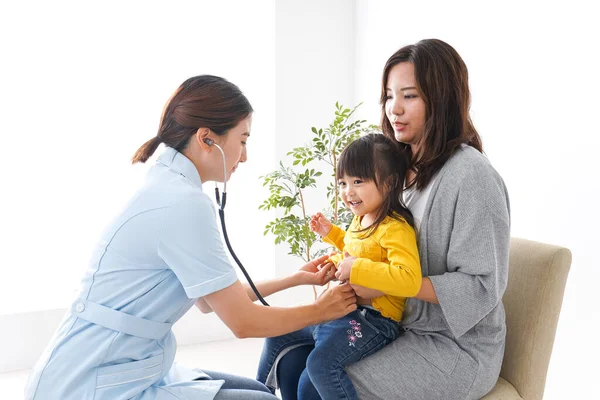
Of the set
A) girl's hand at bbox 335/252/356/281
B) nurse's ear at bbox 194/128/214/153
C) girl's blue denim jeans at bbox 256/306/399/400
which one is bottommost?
girl's blue denim jeans at bbox 256/306/399/400

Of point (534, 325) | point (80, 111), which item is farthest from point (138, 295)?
point (80, 111)

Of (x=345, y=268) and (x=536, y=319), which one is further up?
(x=345, y=268)

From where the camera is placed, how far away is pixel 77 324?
4.17ft

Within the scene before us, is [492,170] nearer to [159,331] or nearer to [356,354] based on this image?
[356,354]

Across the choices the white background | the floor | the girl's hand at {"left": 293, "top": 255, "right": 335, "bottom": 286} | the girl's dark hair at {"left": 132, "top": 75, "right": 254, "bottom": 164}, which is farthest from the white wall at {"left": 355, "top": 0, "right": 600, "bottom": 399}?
the floor

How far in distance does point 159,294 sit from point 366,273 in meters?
0.49

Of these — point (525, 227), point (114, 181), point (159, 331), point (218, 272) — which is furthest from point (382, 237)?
point (114, 181)

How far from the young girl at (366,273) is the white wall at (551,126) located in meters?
0.89

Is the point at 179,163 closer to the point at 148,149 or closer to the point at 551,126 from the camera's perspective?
the point at 148,149

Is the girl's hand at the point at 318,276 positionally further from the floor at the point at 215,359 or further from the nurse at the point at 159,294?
the floor at the point at 215,359

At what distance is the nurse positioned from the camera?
1233 mm

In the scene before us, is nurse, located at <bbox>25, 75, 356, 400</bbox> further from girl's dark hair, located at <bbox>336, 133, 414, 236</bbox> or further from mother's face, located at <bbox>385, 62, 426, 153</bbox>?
mother's face, located at <bbox>385, 62, 426, 153</bbox>

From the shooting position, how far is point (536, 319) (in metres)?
1.42

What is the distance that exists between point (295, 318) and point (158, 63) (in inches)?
96.4
